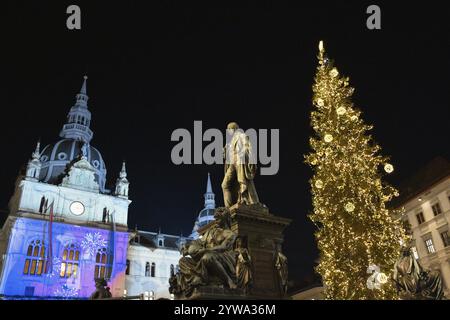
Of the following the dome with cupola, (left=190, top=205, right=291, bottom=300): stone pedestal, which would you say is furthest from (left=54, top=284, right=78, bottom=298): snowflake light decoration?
(left=190, top=205, right=291, bottom=300): stone pedestal

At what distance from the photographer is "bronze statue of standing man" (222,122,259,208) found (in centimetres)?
1071

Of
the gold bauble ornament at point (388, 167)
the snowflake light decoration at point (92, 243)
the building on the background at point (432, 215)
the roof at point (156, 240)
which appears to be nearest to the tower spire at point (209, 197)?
the roof at point (156, 240)

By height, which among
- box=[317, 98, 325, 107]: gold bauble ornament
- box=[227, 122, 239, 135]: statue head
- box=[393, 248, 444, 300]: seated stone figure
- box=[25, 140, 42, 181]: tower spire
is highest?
box=[25, 140, 42, 181]: tower spire

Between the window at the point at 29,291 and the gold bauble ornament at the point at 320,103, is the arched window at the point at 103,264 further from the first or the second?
the gold bauble ornament at the point at 320,103

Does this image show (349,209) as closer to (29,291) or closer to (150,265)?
(29,291)

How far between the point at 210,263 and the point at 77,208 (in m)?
46.3

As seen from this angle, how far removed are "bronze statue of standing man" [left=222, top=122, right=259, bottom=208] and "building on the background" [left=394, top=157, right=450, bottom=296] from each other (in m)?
22.8

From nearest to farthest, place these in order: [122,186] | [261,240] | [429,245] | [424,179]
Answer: [261,240]
[429,245]
[424,179]
[122,186]

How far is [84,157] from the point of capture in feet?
177

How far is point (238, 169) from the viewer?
1090cm

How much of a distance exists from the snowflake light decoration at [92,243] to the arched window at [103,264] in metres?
0.66

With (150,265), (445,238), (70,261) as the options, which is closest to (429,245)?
(445,238)

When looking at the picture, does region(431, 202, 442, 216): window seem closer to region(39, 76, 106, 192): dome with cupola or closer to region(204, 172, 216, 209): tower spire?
region(39, 76, 106, 192): dome with cupola
